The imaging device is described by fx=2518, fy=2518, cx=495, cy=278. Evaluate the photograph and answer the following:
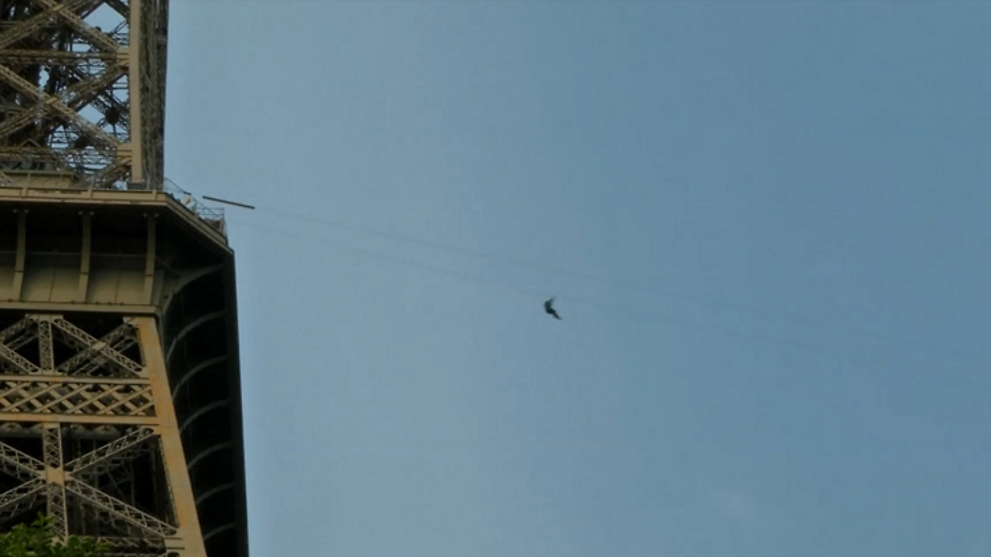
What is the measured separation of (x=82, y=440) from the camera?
54.2m

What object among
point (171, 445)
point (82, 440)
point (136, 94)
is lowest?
point (171, 445)

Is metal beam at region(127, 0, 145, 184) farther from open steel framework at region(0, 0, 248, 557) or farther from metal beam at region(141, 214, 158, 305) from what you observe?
metal beam at region(141, 214, 158, 305)

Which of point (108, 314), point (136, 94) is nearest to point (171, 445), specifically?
point (108, 314)

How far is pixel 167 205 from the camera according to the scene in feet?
189

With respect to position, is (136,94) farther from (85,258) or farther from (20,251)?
(20,251)

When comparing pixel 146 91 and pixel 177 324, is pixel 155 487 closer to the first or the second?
pixel 177 324

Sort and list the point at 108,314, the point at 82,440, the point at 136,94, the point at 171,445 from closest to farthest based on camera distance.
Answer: the point at 171,445
the point at 82,440
the point at 108,314
the point at 136,94

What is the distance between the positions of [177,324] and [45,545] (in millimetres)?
22886

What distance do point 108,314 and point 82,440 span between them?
4472mm

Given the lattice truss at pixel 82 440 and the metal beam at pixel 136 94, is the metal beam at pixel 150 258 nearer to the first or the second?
the lattice truss at pixel 82 440

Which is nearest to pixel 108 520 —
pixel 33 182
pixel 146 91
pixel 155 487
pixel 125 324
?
pixel 155 487

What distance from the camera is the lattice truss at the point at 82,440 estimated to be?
5091cm

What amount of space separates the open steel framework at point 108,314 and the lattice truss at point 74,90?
0.19ft

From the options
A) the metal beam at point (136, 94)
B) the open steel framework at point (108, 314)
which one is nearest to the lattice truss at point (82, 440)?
the open steel framework at point (108, 314)
